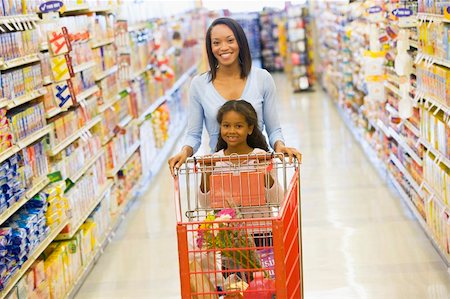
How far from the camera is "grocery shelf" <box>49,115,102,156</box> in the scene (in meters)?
5.43

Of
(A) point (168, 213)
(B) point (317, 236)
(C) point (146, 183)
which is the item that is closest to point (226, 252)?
(B) point (317, 236)

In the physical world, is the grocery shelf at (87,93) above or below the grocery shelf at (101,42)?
below

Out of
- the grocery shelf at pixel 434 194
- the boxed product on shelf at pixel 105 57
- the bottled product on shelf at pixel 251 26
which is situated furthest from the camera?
the bottled product on shelf at pixel 251 26

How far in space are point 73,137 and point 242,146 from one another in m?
2.34

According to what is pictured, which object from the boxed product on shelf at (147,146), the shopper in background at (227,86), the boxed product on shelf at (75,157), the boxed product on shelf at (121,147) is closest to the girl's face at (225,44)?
the shopper in background at (227,86)

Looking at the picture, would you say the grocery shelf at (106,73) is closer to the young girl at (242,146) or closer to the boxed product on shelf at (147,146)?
the boxed product on shelf at (147,146)

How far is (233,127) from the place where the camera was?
3.80 m

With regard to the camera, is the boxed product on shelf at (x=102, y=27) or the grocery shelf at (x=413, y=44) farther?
the boxed product on shelf at (x=102, y=27)

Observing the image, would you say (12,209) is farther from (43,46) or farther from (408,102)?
(408,102)

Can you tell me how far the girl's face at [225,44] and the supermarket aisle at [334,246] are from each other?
6.47ft

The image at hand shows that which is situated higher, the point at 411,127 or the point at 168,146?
the point at 411,127

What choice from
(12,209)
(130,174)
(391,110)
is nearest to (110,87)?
(130,174)

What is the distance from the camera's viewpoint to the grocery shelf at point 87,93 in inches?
244

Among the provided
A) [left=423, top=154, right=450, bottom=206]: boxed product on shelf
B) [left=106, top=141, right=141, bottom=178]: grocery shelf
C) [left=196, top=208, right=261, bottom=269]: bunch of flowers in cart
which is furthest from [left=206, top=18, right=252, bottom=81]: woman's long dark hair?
[left=106, top=141, right=141, bottom=178]: grocery shelf
